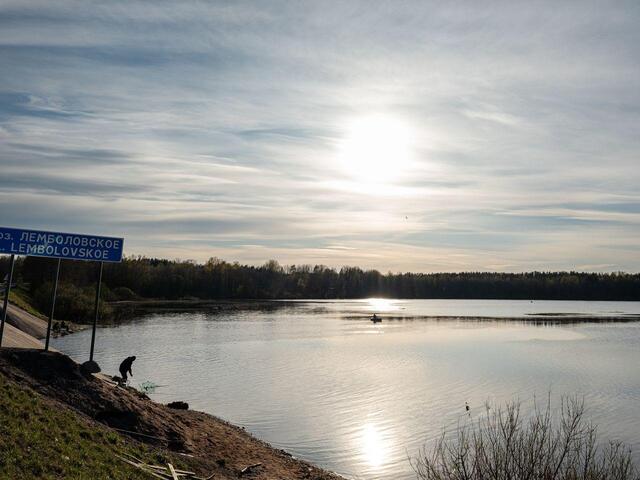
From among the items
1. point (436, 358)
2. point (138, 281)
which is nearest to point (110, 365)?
point (436, 358)

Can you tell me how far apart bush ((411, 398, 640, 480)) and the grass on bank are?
7210 millimetres

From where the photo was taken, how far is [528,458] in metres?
18.7

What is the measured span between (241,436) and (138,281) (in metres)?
152

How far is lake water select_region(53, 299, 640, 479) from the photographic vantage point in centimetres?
2458

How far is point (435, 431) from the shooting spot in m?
25.3

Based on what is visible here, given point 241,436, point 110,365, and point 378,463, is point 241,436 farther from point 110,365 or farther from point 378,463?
point 110,365

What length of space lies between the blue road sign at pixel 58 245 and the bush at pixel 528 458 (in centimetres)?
1250

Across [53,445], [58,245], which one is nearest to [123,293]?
[58,245]

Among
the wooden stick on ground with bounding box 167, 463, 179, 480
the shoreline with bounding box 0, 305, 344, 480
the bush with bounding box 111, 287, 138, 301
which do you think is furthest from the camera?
the bush with bounding box 111, 287, 138, 301

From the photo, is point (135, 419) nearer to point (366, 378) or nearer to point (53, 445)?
point (53, 445)

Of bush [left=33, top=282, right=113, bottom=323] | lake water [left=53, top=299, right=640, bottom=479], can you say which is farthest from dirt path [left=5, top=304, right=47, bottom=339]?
bush [left=33, top=282, right=113, bottom=323]

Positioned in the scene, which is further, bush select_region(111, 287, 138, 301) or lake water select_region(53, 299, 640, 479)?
bush select_region(111, 287, 138, 301)

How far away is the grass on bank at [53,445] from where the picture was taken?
455 inches

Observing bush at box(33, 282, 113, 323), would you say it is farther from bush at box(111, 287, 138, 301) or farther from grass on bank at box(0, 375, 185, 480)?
bush at box(111, 287, 138, 301)
